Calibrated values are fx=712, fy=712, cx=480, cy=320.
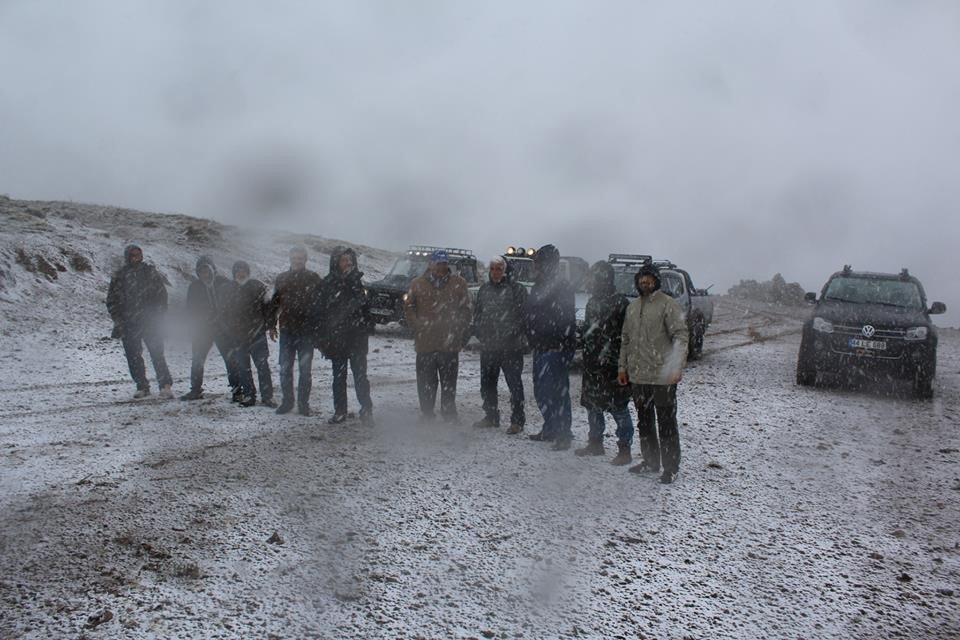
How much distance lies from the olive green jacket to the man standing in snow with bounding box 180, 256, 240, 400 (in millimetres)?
4978

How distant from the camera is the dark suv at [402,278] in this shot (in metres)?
16.8

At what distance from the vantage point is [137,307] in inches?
343

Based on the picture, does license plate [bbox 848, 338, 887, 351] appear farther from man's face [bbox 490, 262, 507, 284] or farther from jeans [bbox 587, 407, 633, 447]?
man's face [bbox 490, 262, 507, 284]

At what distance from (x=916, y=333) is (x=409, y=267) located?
11.0 metres

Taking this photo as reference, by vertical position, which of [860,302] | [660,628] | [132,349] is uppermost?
[860,302]

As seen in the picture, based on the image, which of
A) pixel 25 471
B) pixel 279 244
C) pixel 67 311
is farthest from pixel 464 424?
pixel 279 244

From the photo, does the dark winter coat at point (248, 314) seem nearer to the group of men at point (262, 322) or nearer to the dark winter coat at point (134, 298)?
the group of men at point (262, 322)

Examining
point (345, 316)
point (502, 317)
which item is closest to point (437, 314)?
point (502, 317)

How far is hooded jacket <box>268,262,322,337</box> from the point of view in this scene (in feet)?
26.1

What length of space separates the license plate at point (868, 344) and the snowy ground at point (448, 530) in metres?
2.57

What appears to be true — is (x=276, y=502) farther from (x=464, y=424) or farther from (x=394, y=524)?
(x=464, y=424)

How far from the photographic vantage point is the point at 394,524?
15.9ft

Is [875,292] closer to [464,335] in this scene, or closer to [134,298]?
[464,335]

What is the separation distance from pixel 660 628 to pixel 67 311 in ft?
52.5
